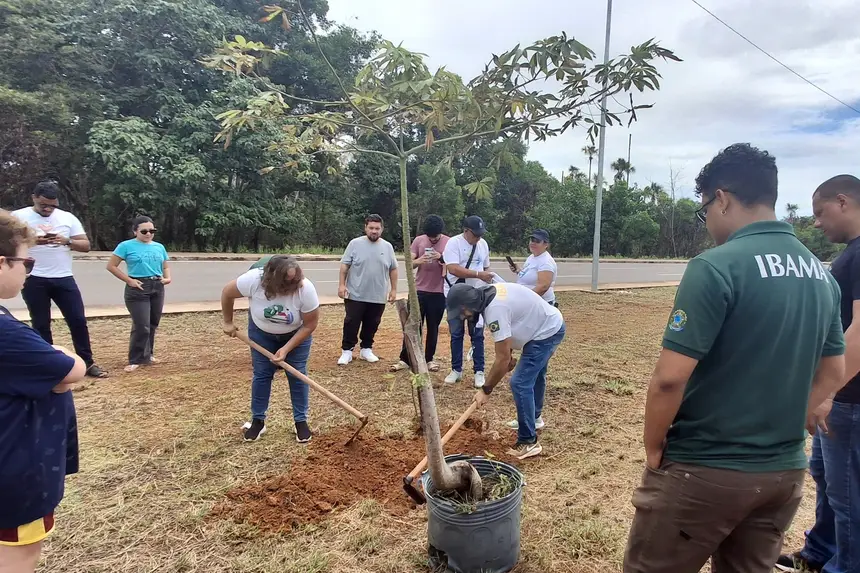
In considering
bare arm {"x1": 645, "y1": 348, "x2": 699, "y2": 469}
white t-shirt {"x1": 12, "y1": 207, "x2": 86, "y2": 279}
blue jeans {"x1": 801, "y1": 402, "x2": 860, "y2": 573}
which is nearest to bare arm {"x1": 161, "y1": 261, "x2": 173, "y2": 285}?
white t-shirt {"x1": 12, "y1": 207, "x2": 86, "y2": 279}

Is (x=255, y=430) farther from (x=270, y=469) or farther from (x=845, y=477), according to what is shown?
(x=845, y=477)

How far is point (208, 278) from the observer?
12648mm

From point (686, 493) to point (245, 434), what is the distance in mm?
3362

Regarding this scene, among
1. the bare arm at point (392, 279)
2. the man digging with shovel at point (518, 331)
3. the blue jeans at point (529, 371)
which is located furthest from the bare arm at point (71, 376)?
the bare arm at point (392, 279)

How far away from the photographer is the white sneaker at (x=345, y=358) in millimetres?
6095

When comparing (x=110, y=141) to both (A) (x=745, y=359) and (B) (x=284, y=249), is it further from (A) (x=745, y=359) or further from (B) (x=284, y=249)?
(A) (x=745, y=359)

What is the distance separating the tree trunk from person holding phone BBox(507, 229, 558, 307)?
2.73 meters

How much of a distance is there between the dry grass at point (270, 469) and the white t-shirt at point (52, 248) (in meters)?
1.18

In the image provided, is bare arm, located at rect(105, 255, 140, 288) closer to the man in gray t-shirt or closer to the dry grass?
the dry grass

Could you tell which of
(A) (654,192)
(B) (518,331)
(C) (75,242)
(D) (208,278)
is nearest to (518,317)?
(B) (518,331)

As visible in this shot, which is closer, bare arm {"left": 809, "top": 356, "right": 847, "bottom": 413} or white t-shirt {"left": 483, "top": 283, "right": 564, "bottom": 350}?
bare arm {"left": 809, "top": 356, "right": 847, "bottom": 413}

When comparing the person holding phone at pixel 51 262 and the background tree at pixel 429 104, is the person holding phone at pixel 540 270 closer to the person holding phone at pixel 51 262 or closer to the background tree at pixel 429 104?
the background tree at pixel 429 104

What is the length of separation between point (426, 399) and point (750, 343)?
1499mm

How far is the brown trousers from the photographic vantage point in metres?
1.53
